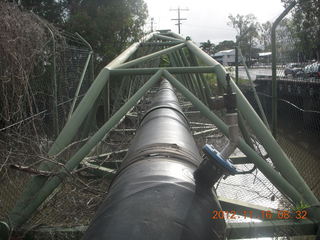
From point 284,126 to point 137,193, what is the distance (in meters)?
10.7

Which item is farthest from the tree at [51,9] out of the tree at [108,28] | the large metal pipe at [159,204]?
the large metal pipe at [159,204]

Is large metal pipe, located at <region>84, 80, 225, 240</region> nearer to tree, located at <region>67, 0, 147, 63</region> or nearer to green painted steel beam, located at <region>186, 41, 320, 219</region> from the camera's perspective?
green painted steel beam, located at <region>186, 41, 320, 219</region>

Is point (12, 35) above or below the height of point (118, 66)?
above

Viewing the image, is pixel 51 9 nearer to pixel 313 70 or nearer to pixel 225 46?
pixel 225 46

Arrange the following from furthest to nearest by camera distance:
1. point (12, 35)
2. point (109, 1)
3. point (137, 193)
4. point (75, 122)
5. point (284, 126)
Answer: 1. point (109, 1)
2. point (284, 126)
3. point (12, 35)
4. point (75, 122)
5. point (137, 193)

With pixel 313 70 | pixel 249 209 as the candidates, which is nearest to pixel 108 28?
pixel 313 70

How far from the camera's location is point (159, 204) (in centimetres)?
156

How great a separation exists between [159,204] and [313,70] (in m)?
6.00

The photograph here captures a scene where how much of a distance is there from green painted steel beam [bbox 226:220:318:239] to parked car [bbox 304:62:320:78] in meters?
4.71

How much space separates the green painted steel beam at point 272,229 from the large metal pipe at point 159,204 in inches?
22.9

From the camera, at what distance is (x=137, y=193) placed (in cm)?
167

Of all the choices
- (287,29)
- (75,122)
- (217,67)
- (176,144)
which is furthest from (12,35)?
(287,29)

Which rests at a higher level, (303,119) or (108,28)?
(108,28)

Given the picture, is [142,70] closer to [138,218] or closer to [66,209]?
[66,209]
